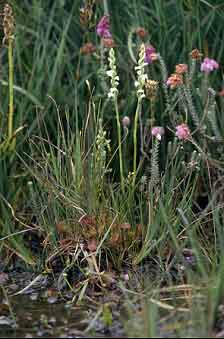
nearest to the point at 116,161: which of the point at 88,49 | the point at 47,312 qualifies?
the point at 88,49

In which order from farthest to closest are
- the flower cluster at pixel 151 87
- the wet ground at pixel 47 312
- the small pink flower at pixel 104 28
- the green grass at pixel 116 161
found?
the small pink flower at pixel 104 28 < the flower cluster at pixel 151 87 < the green grass at pixel 116 161 < the wet ground at pixel 47 312

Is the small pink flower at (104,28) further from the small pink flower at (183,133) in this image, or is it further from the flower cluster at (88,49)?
the small pink flower at (183,133)

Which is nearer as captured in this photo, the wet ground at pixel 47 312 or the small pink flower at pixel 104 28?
the wet ground at pixel 47 312

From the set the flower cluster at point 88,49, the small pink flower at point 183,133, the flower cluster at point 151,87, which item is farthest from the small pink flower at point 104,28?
the small pink flower at point 183,133

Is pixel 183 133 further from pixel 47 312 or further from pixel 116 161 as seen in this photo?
pixel 47 312

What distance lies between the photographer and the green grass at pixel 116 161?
3.30 m

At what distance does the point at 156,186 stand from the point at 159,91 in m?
0.63

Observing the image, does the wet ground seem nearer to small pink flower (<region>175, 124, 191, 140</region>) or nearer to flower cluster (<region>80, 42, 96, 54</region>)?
small pink flower (<region>175, 124, 191, 140</region>)

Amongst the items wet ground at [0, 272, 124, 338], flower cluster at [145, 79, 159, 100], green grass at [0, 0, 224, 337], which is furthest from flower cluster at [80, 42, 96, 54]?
wet ground at [0, 272, 124, 338]

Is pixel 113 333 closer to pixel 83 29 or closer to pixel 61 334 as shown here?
pixel 61 334

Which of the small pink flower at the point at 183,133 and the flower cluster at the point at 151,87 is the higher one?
the flower cluster at the point at 151,87

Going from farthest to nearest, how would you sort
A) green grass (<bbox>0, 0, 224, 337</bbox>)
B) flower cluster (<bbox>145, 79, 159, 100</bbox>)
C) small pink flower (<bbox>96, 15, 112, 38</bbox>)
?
small pink flower (<bbox>96, 15, 112, 38</bbox>) < flower cluster (<bbox>145, 79, 159, 100</bbox>) < green grass (<bbox>0, 0, 224, 337</bbox>)

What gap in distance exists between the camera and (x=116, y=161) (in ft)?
12.8

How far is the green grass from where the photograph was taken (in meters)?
3.30
